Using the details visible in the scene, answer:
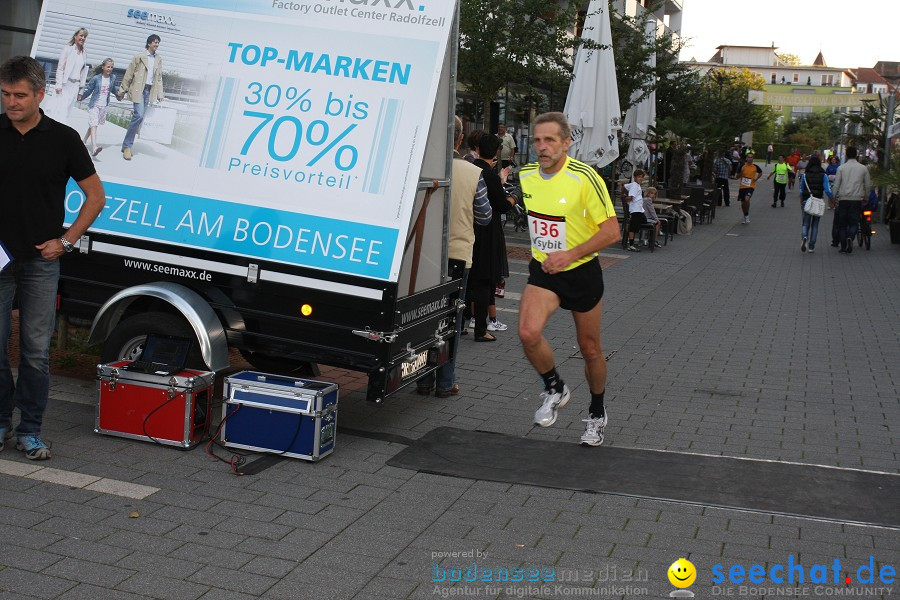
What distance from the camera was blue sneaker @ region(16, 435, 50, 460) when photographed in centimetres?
577

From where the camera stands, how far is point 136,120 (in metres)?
6.95

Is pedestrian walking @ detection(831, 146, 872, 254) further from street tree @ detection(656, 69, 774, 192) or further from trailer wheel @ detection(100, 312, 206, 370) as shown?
trailer wheel @ detection(100, 312, 206, 370)

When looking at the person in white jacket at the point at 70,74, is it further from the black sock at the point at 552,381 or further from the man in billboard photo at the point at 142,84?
the black sock at the point at 552,381

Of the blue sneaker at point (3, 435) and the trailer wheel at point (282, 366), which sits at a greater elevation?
the trailer wheel at point (282, 366)

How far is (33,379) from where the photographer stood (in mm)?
5832

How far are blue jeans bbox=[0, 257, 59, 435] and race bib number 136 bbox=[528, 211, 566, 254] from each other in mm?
2795

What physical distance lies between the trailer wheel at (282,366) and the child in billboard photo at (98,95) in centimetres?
181

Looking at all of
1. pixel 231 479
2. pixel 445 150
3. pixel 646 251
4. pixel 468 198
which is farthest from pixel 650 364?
pixel 646 251

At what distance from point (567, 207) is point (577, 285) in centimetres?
48

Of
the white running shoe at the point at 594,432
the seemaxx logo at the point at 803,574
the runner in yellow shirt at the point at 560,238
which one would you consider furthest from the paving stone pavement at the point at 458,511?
the runner in yellow shirt at the point at 560,238

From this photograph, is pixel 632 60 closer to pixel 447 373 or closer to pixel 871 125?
pixel 871 125

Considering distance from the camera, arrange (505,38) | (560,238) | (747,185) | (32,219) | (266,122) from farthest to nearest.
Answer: (747,185) < (505,38) < (266,122) < (560,238) < (32,219)

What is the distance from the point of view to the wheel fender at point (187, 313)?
6398 millimetres

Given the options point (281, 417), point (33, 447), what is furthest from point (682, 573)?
point (33, 447)
